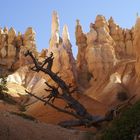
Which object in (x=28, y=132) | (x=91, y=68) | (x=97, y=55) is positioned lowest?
(x=28, y=132)

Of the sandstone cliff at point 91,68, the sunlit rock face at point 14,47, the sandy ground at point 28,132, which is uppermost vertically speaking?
the sunlit rock face at point 14,47

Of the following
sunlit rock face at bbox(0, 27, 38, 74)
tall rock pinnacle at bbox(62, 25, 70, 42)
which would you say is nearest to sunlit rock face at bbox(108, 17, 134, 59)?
sunlit rock face at bbox(0, 27, 38, 74)

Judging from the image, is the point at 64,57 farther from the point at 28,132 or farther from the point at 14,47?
the point at 28,132

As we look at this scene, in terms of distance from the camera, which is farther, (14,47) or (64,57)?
(14,47)

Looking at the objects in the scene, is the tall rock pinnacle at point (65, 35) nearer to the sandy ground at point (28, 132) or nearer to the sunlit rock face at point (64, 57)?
the sunlit rock face at point (64, 57)

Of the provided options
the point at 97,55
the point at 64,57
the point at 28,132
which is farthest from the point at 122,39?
Result: the point at 28,132

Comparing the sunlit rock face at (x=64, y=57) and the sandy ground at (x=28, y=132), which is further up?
the sunlit rock face at (x=64, y=57)

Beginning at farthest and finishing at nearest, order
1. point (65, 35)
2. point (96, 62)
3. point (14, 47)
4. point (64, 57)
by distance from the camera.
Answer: point (14, 47) < point (96, 62) < point (65, 35) < point (64, 57)

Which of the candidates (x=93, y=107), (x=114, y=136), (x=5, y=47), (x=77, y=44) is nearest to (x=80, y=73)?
(x=77, y=44)

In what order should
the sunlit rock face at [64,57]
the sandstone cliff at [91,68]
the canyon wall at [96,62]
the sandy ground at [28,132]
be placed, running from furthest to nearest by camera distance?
the canyon wall at [96,62] < the sunlit rock face at [64,57] < the sandstone cliff at [91,68] < the sandy ground at [28,132]

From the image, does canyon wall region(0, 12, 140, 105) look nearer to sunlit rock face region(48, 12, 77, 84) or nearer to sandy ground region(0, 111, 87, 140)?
sunlit rock face region(48, 12, 77, 84)

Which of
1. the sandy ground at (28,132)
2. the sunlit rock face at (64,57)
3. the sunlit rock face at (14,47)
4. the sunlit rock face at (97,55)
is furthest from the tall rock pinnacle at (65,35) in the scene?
the sandy ground at (28,132)

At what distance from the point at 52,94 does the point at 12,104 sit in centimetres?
2195

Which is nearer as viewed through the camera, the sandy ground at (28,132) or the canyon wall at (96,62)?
the sandy ground at (28,132)
